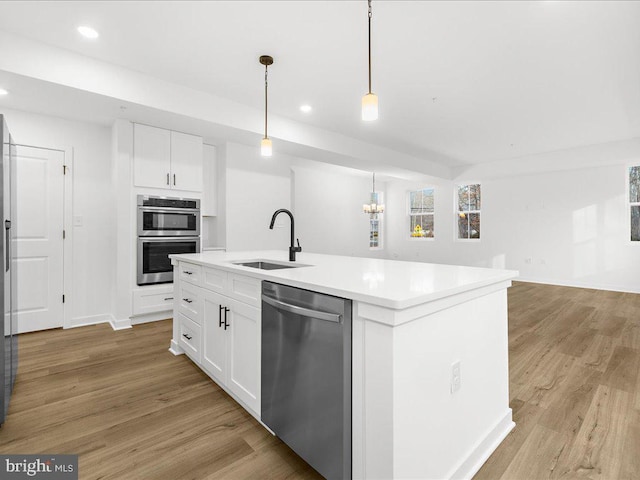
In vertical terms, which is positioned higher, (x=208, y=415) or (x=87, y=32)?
(x=87, y=32)

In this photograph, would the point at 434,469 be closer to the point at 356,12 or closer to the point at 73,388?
the point at 73,388

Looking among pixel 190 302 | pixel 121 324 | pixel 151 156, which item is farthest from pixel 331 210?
pixel 190 302

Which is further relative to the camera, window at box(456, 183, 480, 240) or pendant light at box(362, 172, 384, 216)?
window at box(456, 183, 480, 240)

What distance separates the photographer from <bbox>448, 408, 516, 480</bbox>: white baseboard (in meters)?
1.39

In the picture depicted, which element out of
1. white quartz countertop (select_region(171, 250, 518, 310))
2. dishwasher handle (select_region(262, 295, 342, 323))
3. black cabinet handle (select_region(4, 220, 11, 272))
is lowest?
dishwasher handle (select_region(262, 295, 342, 323))

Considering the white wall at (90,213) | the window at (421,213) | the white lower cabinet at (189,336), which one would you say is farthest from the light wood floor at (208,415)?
the window at (421,213)

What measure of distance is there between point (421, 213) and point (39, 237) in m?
8.47

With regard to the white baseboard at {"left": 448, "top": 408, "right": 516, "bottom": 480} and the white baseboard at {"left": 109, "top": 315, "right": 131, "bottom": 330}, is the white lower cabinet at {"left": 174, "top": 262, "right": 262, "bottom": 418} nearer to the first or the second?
the white baseboard at {"left": 448, "top": 408, "right": 516, "bottom": 480}

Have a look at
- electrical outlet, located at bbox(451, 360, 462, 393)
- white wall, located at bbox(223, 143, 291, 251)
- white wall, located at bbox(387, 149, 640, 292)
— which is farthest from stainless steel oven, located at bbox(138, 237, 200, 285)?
white wall, located at bbox(387, 149, 640, 292)

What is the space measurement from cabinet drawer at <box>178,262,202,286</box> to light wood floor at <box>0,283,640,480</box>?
72 cm

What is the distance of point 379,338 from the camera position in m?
1.09

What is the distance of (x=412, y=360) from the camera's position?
3.71 ft

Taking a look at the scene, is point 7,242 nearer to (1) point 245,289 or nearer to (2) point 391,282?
(1) point 245,289

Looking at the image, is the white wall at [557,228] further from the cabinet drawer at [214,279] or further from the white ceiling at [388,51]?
the cabinet drawer at [214,279]
